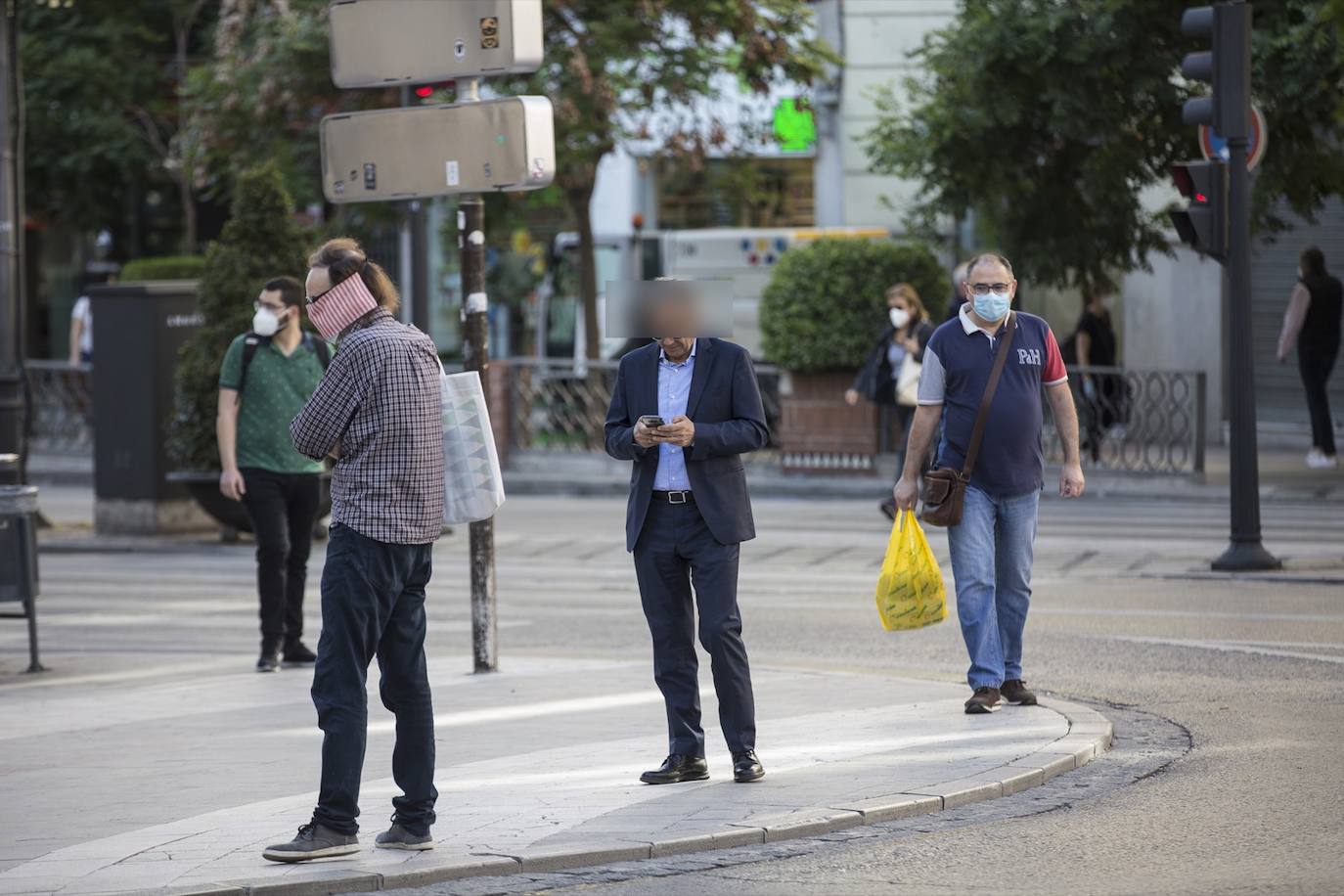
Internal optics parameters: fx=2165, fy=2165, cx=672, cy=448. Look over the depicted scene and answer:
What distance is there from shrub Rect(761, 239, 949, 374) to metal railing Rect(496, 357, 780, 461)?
0.60 m

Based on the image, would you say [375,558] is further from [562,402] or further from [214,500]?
[562,402]

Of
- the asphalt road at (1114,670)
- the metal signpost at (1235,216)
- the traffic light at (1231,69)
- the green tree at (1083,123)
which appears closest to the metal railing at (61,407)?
the asphalt road at (1114,670)

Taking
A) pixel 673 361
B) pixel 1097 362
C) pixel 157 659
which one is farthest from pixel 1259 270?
→ pixel 673 361

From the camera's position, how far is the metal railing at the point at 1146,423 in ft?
62.7

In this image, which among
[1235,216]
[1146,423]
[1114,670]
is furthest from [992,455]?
[1146,423]

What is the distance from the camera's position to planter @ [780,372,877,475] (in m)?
21.2

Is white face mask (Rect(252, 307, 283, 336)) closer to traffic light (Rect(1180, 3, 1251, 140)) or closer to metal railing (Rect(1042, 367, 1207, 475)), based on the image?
traffic light (Rect(1180, 3, 1251, 140))

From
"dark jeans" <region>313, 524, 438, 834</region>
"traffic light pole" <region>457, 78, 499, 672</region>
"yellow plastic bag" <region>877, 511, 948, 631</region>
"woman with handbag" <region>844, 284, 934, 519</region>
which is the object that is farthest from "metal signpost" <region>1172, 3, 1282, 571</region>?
"dark jeans" <region>313, 524, 438, 834</region>

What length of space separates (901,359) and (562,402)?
5832mm

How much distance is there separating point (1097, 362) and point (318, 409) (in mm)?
16756

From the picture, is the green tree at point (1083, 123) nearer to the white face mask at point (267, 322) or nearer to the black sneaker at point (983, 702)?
the white face mask at point (267, 322)

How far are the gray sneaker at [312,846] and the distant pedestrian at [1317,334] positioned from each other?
15827 millimetres

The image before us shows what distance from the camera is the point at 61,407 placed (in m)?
24.4

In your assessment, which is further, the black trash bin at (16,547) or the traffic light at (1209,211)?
the traffic light at (1209,211)
